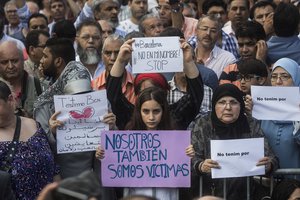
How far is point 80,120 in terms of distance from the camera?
410 inches

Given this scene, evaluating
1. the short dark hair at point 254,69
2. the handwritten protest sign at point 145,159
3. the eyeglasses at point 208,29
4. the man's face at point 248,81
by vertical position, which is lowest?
the handwritten protest sign at point 145,159

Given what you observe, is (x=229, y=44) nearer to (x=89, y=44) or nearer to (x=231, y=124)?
(x=89, y=44)

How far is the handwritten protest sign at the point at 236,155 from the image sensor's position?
994 cm

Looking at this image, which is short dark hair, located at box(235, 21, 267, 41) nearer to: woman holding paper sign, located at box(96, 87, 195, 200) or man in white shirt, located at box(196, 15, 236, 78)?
man in white shirt, located at box(196, 15, 236, 78)

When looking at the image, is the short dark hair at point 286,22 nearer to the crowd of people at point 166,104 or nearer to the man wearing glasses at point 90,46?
the crowd of people at point 166,104

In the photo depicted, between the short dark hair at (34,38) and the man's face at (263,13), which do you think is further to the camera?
the man's face at (263,13)

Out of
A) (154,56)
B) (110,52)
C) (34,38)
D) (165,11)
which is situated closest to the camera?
(154,56)

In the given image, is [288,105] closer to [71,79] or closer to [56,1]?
[71,79]

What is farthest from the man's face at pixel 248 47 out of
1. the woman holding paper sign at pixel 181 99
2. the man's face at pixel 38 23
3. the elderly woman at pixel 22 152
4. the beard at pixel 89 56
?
the man's face at pixel 38 23

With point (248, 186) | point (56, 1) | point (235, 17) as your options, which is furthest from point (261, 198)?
point (56, 1)

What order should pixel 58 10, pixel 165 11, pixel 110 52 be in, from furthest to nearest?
1. pixel 58 10
2. pixel 165 11
3. pixel 110 52

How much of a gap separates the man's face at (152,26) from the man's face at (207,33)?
897mm

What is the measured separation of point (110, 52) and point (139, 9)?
156 inches

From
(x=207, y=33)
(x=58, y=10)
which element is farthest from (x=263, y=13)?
(x=58, y=10)
